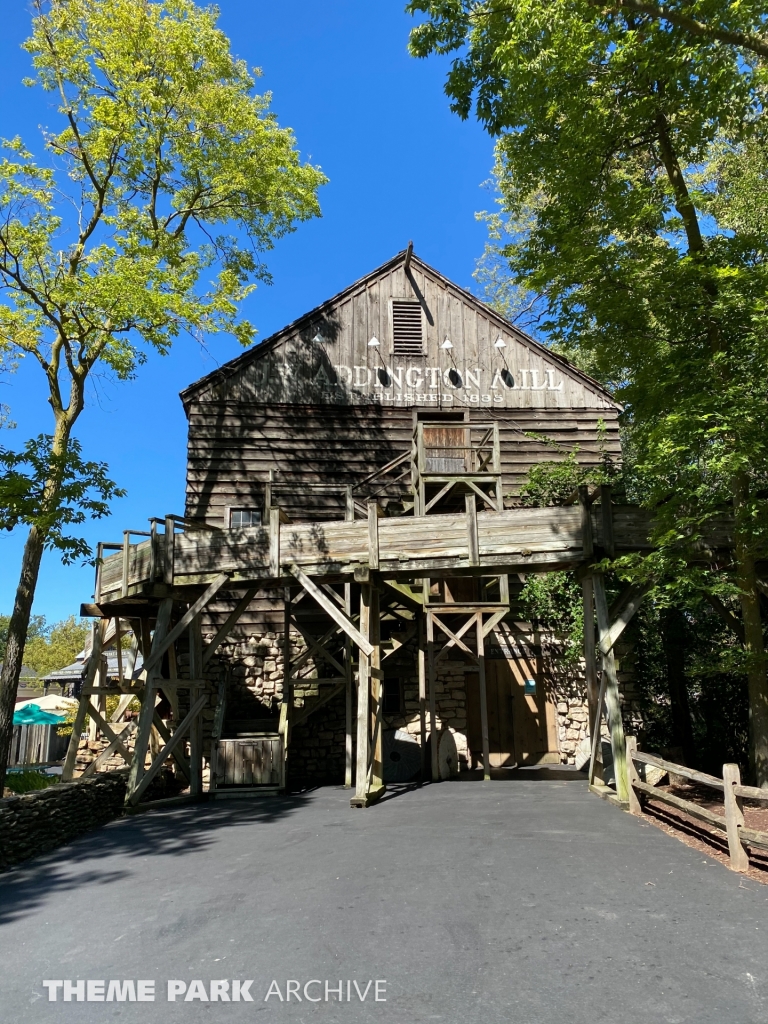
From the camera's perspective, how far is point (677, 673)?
14.3 metres

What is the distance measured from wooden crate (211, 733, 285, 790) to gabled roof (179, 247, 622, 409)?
301 inches

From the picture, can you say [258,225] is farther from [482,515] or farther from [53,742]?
[53,742]

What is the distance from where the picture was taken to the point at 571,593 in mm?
14656

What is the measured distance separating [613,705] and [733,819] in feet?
10.1

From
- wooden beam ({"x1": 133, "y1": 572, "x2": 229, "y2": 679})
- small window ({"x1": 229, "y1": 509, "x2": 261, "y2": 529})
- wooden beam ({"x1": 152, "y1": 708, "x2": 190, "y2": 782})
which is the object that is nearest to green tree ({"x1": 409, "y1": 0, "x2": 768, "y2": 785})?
wooden beam ({"x1": 133, "y1": 572, "x2": 229, "y2": 679})

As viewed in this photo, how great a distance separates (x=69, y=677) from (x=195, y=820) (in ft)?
58.6

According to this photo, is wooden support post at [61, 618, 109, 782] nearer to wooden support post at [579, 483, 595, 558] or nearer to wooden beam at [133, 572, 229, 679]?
wooden beam at [133, 572, 229, 679]

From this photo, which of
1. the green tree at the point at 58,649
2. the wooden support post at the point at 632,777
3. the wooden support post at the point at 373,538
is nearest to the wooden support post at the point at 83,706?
the wooden support post at the point at 373,538

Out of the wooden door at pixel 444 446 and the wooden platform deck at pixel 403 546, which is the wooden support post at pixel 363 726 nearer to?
the wooden platform deck at pixel 403 546

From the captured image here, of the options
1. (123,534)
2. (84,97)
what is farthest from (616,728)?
(84,97)

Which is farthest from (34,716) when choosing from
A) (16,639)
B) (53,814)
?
(53,814)

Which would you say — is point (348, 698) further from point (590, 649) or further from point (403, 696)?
point (590, 649)

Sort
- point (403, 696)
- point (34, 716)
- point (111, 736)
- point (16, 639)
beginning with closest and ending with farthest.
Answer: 1. point (16, 639)
2. point (111, 736)
3. point (403, 696)
4. point (34, 716)

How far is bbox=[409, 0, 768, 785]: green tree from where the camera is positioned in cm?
855
